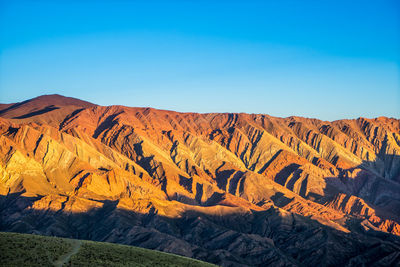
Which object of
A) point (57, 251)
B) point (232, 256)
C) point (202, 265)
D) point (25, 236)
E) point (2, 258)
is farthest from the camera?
point (232, 256)

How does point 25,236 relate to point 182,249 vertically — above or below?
above

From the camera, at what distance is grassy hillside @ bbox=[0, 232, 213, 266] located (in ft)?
251

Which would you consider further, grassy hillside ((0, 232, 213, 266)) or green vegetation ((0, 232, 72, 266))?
grassy hillside ((0, 232, 213, 266))

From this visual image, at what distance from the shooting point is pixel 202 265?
93.9 meters

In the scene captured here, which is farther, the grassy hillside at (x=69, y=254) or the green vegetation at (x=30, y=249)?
the grassy hillside at (x=69, y=254)

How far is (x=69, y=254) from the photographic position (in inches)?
3265

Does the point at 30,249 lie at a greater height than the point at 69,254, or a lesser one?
greater

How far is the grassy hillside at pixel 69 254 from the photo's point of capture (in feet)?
251

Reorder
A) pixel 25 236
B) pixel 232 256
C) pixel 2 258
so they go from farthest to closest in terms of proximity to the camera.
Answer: pixel 232 256, pixel 25 236, pixel 2 258

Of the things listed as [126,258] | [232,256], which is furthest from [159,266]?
[232,256]

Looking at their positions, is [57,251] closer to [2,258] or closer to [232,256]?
[2,258]

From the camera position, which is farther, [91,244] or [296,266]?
[296,266]

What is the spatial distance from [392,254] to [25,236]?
148 m

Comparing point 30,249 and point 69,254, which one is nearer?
point 30,249
